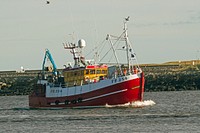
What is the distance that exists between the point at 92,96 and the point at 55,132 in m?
23.1

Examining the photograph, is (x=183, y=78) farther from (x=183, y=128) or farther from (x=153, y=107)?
(x=183, y=128)

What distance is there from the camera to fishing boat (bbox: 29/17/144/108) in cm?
7819

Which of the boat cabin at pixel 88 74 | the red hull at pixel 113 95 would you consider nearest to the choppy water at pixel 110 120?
the red hull at pixel 113 95

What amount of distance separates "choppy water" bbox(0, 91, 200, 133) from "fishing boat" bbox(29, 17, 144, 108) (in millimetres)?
1678

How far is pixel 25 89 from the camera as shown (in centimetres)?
13938

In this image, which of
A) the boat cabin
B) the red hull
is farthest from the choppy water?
the boat cabin

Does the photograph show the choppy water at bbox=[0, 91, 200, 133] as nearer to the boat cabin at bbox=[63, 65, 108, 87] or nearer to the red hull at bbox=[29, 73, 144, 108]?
the red hull at bbox=[29, 73, 144, 108]

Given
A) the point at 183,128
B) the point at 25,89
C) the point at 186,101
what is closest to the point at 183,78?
the point at 25,89

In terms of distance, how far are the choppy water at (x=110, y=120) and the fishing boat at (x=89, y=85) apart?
168 cm

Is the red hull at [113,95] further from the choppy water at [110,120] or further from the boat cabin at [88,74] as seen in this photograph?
the boat cabin at [88,74]

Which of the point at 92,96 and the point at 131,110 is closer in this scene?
the point at 131,110

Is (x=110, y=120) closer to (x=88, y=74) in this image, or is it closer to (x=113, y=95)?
(x=113, y=95)

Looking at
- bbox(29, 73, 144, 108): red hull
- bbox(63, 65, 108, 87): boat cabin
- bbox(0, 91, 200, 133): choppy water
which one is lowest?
bbox(0, 91, 200, 133): choppy water

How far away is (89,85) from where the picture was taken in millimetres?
79938
